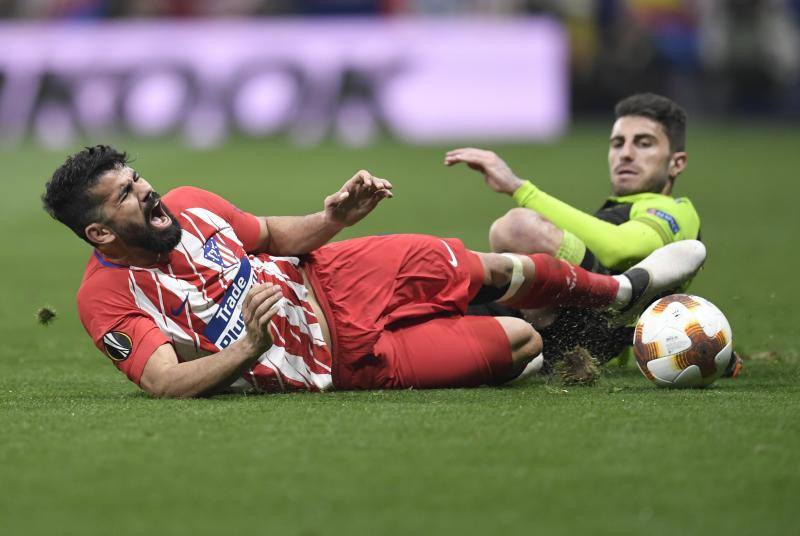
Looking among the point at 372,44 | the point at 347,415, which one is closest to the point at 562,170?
the point at 372,44

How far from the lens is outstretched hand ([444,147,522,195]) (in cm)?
606

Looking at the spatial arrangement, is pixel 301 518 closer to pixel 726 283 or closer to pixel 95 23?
pixel 726 283

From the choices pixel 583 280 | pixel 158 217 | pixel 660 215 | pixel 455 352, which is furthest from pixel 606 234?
pixel 158 217

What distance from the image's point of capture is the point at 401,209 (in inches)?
514

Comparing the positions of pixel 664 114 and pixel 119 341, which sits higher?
pixel 664 114

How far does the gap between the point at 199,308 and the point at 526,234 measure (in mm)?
1613

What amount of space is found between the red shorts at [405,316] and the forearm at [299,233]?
0.30ft

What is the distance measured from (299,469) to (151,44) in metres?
17.4

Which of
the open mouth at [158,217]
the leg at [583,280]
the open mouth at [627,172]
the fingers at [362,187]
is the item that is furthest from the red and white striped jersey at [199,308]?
the open mouth at [627,172]

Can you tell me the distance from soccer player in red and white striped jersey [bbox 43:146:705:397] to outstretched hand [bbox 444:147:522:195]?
56cm

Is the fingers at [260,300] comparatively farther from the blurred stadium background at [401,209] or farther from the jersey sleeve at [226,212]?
the jersey sleeve at [226,212]

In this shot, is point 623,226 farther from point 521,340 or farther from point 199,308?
point 199,308

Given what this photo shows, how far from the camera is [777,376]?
18.8 ft

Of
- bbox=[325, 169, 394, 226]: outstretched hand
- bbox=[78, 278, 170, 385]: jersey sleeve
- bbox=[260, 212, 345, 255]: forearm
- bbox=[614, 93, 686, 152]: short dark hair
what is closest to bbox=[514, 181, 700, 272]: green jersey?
bbox=[614, 93, 686, 152]: short dark hair
